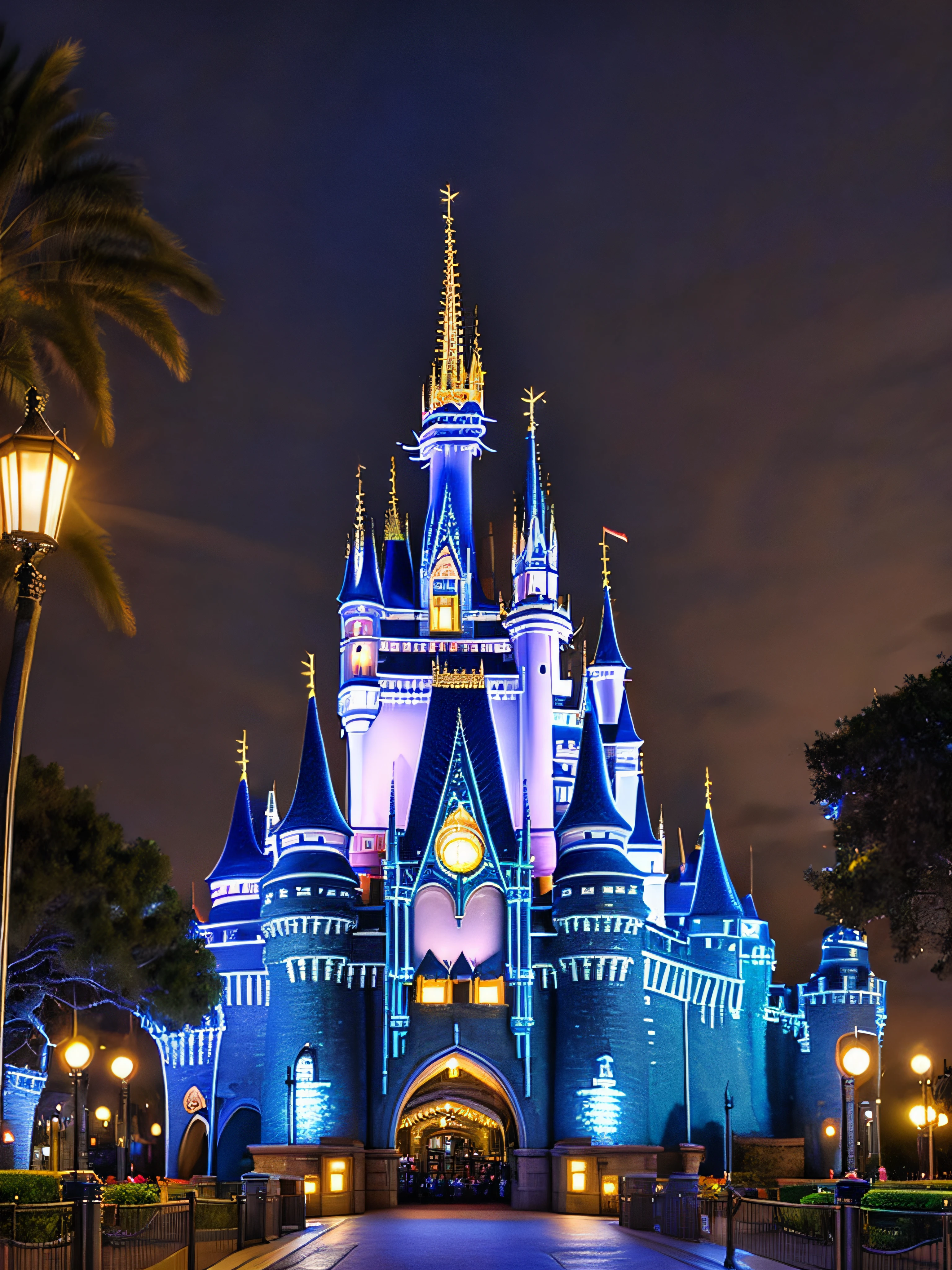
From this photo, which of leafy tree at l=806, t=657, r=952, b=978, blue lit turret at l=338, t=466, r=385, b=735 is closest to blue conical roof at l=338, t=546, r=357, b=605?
blue lit turret at l=338, t=466, r=385, b=735

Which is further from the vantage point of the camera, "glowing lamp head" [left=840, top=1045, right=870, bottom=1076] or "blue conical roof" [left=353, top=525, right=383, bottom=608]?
"blue conical roof" [left=353, top=525, right=383, bottom=608]

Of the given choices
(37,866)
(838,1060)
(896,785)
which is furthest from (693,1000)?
(838,1060)

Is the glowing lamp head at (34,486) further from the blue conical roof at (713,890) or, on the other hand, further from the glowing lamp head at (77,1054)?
the blue conical roof at (713,890)

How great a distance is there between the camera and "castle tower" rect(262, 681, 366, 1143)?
51781 millimetres

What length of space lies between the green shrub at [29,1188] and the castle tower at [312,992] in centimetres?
3135

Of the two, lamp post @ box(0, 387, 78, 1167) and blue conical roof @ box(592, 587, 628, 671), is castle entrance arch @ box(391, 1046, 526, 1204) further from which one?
lamp post @ box(0, 387, 78, 1167)

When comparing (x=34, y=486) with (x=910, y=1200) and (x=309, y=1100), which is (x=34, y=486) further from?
(x=309, y=1100)

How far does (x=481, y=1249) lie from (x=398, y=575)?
4755 cm

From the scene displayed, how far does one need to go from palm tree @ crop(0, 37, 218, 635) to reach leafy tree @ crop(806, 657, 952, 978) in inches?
783

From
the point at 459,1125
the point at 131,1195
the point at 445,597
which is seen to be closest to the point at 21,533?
the point at 131,1195

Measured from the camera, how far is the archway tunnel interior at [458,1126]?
54.8 metres

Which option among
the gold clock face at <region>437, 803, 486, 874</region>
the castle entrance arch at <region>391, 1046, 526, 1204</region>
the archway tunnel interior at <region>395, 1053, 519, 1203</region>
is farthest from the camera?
the gold clock face at <region>437, 803, 486, 874</region>

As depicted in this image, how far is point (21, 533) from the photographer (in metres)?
10.8

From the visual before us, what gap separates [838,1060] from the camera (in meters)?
18.2
